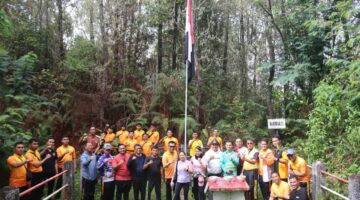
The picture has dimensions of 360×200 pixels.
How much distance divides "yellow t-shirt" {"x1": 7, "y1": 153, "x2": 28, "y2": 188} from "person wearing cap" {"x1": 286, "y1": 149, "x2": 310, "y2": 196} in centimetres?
582

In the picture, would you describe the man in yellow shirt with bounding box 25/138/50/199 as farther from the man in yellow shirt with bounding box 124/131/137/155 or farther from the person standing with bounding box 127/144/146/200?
the man in yellow shirt with bounding box 124/131/137/155

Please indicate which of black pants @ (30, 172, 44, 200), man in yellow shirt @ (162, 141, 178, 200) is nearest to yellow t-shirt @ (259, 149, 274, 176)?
man in yellow shirt @ (162, 141, 178, 200)

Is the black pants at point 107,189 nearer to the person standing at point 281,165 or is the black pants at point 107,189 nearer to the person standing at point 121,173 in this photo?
the person standing at point 121,173

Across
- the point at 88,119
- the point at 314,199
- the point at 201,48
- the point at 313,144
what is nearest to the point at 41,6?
the point at 88,119

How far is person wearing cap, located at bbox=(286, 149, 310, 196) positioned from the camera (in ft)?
26.3

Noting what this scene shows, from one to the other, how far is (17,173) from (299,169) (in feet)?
20.3

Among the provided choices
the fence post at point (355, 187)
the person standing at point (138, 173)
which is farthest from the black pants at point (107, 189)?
the fence post at point (355, 187)

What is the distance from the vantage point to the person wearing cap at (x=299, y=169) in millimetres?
8008

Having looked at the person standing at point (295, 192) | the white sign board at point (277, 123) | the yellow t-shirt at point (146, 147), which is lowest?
the person standing at point (295, 192)

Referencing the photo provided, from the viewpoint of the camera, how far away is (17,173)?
7719mm

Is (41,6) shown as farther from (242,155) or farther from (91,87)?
(242,155)

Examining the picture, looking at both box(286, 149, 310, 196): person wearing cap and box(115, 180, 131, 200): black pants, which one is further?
box(115, 180, 131, 200): black pants

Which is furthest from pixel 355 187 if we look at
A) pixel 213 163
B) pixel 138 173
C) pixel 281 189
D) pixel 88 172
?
pixel 88 172

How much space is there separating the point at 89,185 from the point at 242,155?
4152mm
